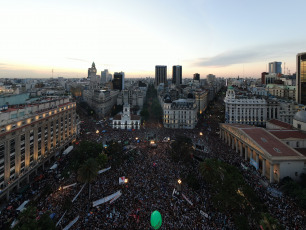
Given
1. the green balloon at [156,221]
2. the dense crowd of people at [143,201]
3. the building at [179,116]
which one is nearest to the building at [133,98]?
the building at [179,116]

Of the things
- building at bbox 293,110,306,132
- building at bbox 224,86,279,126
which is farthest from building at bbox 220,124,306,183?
building at bbox 224,86,279,126

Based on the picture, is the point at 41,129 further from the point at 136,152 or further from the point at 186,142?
the point at 186,142

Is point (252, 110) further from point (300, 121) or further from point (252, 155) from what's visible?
point (252, 155)

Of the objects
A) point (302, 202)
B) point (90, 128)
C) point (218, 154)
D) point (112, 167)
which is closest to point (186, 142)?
point (218, 154)

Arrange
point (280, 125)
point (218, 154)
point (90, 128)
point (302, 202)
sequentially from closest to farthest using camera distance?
point (302, 202), point (218, 154), point (280, 125), point (90, 128)

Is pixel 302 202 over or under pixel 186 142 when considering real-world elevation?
under

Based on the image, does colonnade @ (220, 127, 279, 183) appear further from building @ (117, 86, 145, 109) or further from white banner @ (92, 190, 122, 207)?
building @ (117, 86, 145, 109)
